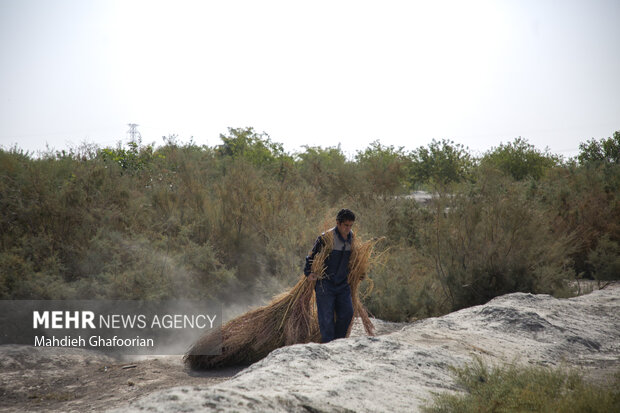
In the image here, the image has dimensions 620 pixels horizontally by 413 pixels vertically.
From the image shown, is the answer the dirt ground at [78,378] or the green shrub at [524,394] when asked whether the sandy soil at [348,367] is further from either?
the green shrub at [524,394]

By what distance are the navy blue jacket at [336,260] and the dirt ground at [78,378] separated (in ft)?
5.79

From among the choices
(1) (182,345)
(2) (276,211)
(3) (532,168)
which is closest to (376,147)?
(3) (532,168)

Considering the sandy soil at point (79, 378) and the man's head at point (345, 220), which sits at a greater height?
the man's head at point (345, 220)

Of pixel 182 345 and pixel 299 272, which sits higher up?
pixel 299 272

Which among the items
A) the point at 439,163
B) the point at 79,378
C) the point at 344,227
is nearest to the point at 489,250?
the point at 344,227

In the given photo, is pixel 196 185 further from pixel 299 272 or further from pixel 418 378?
pixel 418 378

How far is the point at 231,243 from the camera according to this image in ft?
41.2

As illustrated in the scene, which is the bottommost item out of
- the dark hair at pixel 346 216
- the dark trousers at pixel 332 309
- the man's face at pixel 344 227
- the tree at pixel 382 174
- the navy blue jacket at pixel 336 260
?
the dark trousers at pixel 332 309

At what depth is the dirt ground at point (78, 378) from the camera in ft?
19.4

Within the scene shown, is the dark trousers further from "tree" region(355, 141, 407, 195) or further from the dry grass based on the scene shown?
"tree" region(355, 141, 407, 195)

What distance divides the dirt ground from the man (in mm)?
1461

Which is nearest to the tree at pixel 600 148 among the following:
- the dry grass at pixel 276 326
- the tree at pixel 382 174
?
the tree at pixel 382 174

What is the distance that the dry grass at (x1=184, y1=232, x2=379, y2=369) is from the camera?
6.28 meters

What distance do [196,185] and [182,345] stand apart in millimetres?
5691
